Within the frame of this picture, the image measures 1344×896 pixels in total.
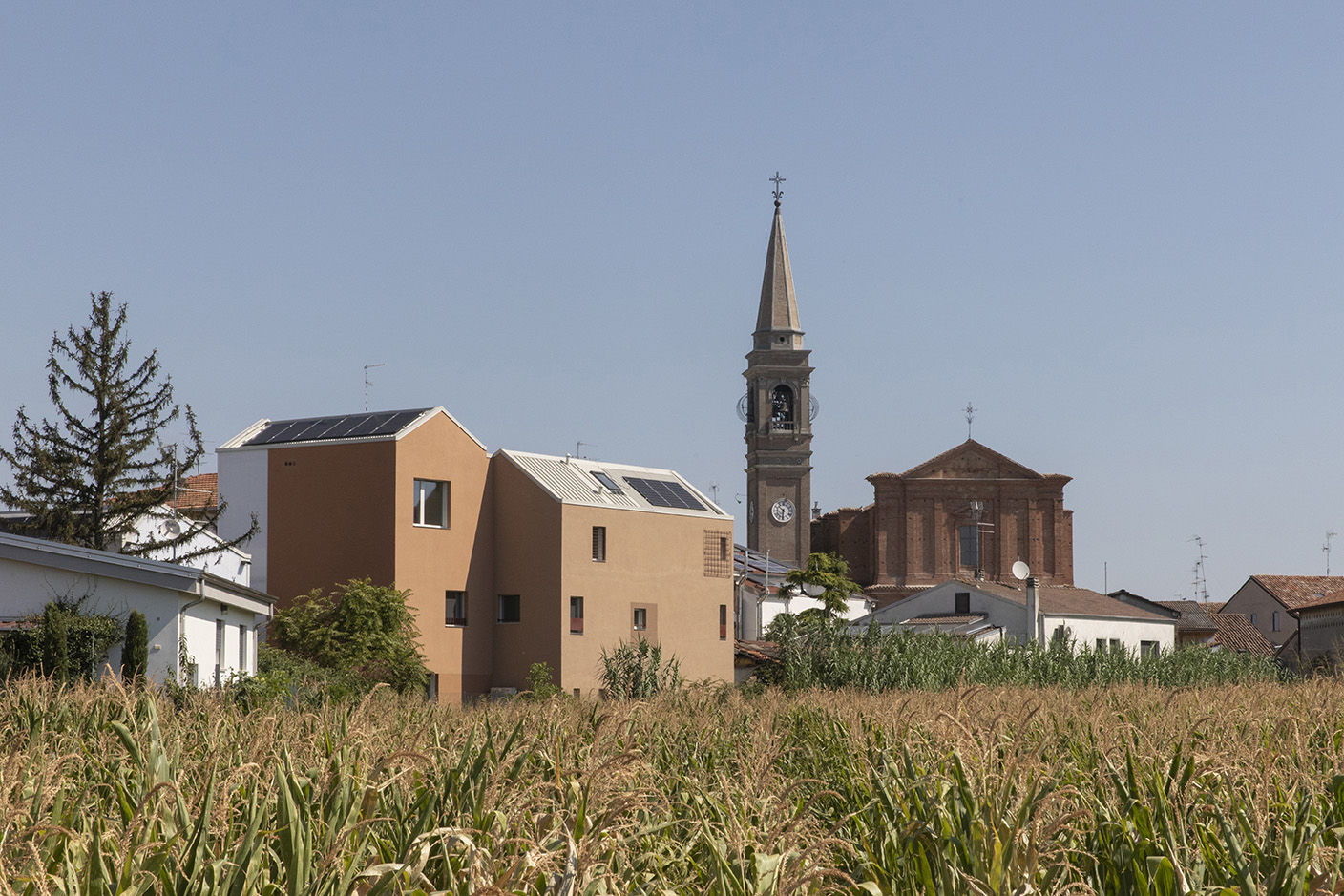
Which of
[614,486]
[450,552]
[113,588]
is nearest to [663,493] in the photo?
[614,486]

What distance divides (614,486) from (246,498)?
412 inches

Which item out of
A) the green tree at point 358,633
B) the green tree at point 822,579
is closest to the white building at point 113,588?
the green tree at point 358,633

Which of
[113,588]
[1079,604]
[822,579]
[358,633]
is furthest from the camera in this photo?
[822,579]

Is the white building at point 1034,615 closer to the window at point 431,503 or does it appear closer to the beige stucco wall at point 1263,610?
the beige stucco wall at point 1263,610

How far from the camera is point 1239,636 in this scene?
208ft

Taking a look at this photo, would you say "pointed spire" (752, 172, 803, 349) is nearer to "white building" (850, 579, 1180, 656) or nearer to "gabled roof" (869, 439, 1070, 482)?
"gabled roof" (869, 439, 1070, 482)

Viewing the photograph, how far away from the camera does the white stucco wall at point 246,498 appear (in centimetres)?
3581

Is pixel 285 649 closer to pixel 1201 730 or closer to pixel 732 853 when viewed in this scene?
pixel 1201 730

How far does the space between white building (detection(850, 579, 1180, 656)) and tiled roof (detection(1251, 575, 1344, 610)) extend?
10.7 metres

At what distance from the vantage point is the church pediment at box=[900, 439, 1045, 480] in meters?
71.6

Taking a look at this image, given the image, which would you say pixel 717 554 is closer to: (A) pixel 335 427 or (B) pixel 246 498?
(A) pixel 335 427

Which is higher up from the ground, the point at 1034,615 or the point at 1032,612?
the point at 1032,612

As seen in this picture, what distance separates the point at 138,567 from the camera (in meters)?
23.0

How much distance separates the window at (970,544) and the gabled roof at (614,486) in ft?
102
